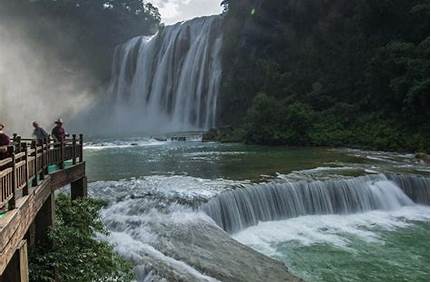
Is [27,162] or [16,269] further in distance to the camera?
[27,162]

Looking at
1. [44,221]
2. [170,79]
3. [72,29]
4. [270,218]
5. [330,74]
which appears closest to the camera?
[44,221]

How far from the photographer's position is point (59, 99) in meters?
66.2

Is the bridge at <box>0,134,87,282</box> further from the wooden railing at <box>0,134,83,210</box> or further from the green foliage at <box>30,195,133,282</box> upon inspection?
the green foliage at <box>30,195,133,282</box>

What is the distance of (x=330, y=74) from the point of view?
36.0 meters

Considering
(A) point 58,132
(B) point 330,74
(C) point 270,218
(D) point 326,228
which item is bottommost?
(D) point 326,228

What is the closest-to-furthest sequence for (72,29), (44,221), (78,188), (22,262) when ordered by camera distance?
(22,262)
(44,221)
(78,188)
(72,29)

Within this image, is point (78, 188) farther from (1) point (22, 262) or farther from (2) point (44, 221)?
(1) point (22, 262)

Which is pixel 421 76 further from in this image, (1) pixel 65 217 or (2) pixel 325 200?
(1) pixel 65 217

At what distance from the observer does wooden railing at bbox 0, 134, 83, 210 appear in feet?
20.0

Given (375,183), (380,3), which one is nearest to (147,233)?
(375,183)

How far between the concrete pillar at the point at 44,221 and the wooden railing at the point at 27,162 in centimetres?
55

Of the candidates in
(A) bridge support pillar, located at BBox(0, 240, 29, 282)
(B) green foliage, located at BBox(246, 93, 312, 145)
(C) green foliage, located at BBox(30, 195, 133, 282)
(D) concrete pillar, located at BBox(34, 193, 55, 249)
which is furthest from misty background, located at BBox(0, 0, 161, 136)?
(A) bridge support pillar, located at BBox(0, 240, 29, 282)

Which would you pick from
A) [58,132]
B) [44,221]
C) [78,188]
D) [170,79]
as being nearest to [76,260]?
[44,221]

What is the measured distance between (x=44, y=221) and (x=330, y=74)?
30.9 metres
